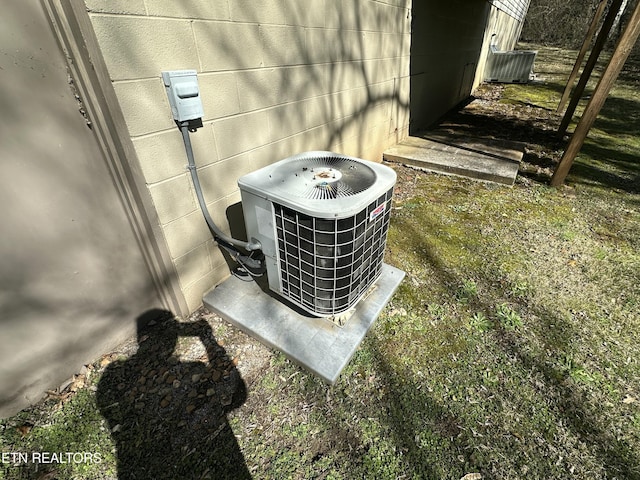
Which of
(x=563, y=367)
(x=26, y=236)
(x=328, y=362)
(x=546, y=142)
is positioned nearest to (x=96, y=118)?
(x=26, y=236)

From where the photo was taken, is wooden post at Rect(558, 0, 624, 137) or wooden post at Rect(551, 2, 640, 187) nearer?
wooden post at Rect(551, 2, 640, 187)

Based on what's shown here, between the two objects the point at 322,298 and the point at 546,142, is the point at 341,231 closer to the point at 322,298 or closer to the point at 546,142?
the point at 322,298

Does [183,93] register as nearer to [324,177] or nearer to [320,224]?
[324,177]

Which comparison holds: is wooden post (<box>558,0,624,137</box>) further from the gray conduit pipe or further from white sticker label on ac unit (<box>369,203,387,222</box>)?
the gray conduit pipe

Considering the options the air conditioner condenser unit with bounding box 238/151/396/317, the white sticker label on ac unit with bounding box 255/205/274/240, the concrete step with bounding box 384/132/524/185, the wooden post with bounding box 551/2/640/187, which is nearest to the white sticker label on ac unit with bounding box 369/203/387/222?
the air conditioner condenser unit with bounding box 238/151/396/317

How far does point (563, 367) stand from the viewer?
1.75m

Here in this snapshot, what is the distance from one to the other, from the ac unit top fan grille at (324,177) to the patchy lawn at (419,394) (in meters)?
0.97

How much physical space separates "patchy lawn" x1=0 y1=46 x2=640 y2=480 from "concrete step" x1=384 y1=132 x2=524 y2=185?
1578 millimetres

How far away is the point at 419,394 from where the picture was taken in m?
1.62

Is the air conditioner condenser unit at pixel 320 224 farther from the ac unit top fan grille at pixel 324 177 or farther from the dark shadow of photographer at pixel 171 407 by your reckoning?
the dark shadow of photographer at pixel 171 407

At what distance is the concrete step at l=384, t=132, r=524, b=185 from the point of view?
156 inches

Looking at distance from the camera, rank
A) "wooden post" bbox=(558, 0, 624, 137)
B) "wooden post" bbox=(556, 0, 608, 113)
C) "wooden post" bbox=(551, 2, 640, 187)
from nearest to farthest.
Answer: "wooden post" bbox=(551, 2, 640, 187)
"wooden post" bbox=(558, 0, 624, 137)
"wooden post" bbox=(556, 0, 608, 113)

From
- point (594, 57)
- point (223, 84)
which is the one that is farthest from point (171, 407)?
point (594, 57)

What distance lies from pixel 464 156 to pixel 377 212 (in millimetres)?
3503
